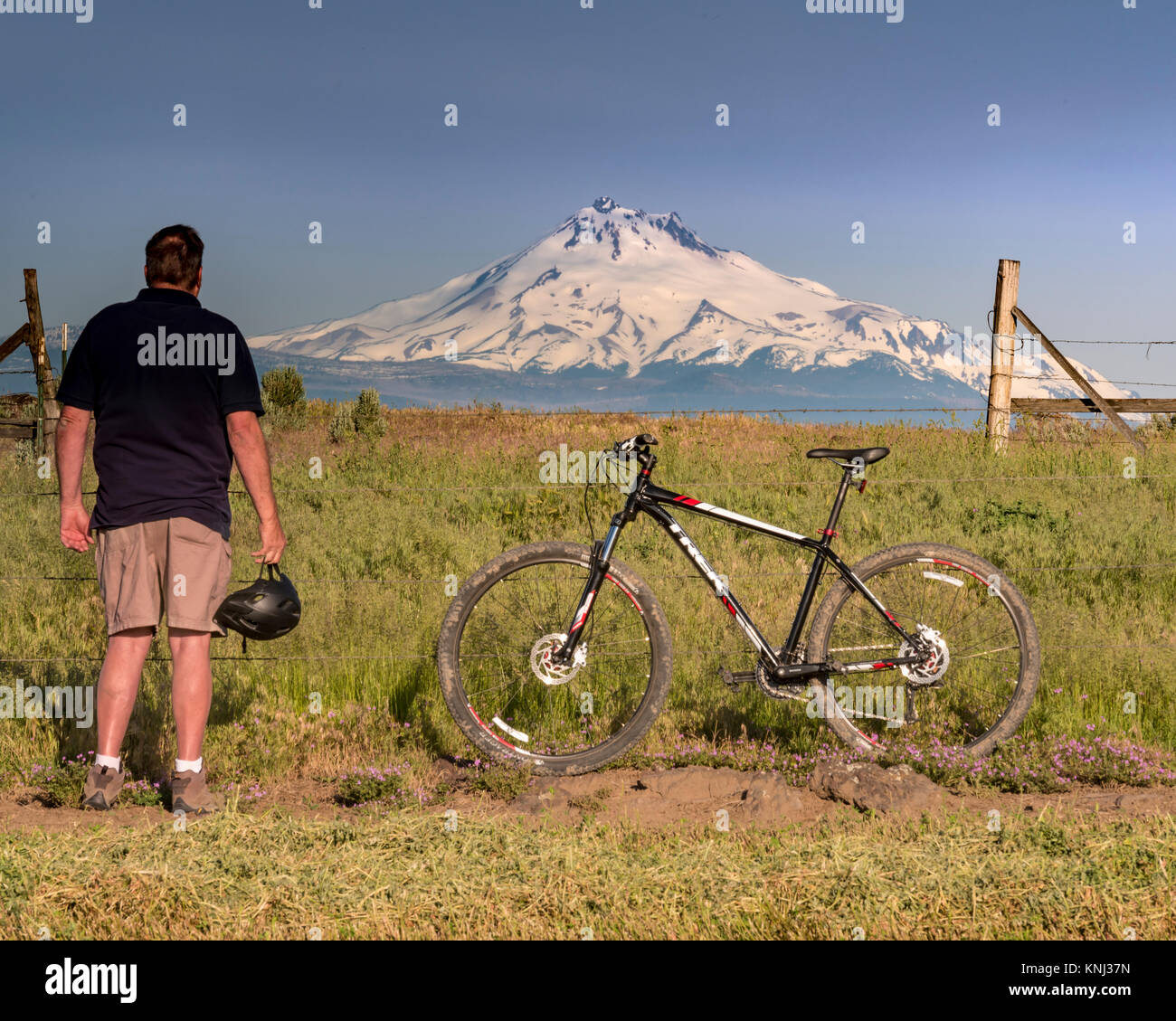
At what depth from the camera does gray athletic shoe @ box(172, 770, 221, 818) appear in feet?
13.9

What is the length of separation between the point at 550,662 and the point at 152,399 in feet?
6.66

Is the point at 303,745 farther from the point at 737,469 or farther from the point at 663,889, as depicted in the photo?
the point at 737,469

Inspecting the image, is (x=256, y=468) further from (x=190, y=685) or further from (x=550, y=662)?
(x=550, y=662)

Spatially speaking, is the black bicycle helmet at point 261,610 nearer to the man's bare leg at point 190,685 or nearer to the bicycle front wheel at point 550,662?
the man's bare leg at point 190,685

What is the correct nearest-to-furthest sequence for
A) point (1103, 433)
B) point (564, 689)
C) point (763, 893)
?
1. point (763, 893)
2. point (564, 689)
3. point (1103, 433)

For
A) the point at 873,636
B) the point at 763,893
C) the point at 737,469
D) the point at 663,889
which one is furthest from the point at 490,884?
the point at 737,469

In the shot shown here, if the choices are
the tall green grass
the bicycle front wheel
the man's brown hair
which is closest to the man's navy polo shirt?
the man's brown hair

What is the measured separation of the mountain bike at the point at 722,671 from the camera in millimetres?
4656

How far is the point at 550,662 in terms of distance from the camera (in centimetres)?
468

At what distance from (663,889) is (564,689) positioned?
6.68 ft

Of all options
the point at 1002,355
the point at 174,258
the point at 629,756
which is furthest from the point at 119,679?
the point at 1002,355

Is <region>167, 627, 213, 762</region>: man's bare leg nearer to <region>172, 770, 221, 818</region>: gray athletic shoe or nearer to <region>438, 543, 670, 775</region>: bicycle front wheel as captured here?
<region>172, 770, 221, 818</region>: gray athletic shoe

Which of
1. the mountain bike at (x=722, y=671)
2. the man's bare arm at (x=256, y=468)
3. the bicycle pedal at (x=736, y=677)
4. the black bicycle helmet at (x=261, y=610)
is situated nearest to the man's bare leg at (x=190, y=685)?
the black bicycle helmet at (x=261, y=610)

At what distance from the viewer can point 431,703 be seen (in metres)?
5.44
